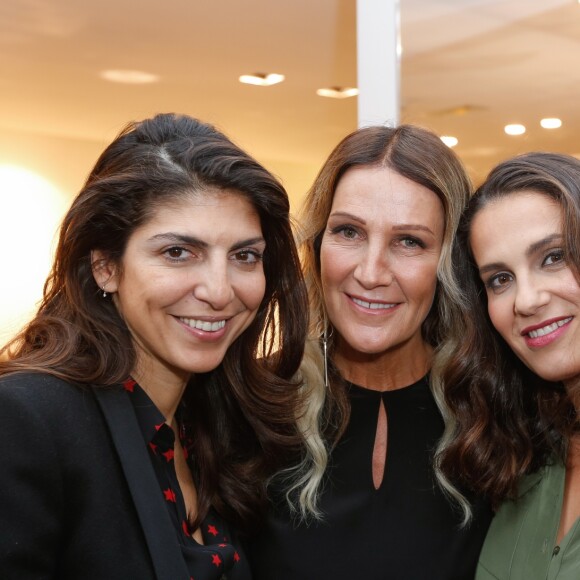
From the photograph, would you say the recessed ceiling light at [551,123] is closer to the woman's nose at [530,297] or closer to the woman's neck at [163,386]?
the woman's nose at [530,297]

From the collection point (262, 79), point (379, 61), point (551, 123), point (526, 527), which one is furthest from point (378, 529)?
point (262, 79)

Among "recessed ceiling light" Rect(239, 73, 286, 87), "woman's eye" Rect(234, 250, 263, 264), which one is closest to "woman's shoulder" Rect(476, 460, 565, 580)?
"woman's eye" Rect(234, 250, 263, 264)

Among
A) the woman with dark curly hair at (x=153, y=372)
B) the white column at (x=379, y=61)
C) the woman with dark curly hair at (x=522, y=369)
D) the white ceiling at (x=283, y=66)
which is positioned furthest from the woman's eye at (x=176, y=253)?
the white column at (x=379, y=61)

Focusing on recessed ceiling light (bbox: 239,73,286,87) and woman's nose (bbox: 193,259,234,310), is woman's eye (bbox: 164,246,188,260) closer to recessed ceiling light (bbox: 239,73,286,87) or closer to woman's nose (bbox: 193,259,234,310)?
woman's nose (bbox: 193,259,234,310)

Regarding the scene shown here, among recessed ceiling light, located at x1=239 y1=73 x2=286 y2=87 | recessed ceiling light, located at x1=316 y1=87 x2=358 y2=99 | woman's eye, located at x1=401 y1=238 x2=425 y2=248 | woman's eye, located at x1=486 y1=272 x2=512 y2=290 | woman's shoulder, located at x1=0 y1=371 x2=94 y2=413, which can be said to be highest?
recessed ceiling light, located at x1=239 y1=73 x2=286 y2=87

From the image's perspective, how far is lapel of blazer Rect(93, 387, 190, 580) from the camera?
62.8 inches

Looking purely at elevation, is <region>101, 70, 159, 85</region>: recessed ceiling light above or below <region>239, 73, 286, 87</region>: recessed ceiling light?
above

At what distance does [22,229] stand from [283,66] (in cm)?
297

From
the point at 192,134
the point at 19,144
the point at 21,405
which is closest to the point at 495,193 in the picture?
the point at 192,134

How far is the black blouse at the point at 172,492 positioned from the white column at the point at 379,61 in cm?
196

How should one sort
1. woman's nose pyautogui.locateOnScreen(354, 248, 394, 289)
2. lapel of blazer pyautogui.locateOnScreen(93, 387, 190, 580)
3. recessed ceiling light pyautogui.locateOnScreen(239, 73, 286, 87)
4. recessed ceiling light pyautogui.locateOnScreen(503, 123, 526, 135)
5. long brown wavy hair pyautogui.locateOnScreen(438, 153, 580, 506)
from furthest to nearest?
recessed ceiling light pyautogui.locateOnScreen(239, 73, 286, 87) → recessed ceiling light pyautogui.locateOnScreen(503, 123, 526, 135) → woman's nose pyautogui.locateOnScreen(354, 248, 394, 289) → long brown wavy hair pyautogui.locateOnScreen(438, 153, 580, 506) → lapel of blazer pyautogui.locateOnScreen(93, 387, 190, 580)

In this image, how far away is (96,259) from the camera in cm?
177

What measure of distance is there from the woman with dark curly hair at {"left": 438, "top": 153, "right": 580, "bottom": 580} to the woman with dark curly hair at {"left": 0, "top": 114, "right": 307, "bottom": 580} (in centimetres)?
41

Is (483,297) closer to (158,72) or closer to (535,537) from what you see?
(535,537)
